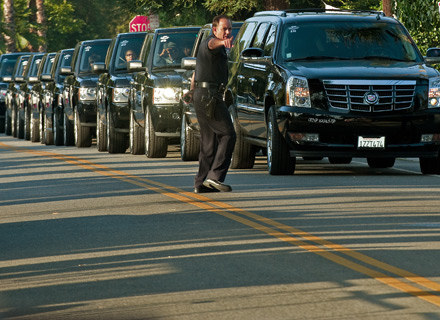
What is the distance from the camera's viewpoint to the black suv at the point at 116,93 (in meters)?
24.1

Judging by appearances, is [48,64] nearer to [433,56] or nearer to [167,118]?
[167,118]

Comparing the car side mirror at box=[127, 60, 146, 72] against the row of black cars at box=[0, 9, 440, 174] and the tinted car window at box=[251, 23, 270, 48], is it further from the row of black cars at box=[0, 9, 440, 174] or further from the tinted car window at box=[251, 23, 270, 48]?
the tinted car window at box=[251, 23, 270, 48]

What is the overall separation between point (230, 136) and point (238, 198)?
41.6 inches

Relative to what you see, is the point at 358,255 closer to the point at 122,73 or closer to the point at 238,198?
the point at 238,198

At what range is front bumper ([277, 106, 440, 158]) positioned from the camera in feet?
53.5

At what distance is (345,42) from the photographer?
17438 mm

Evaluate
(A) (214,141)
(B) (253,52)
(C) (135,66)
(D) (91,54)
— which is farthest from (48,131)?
(A) (214,141)

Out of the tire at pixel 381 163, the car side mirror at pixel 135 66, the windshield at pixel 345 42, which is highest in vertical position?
the windshield at pixel 345 42

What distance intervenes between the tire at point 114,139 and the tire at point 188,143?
373cm

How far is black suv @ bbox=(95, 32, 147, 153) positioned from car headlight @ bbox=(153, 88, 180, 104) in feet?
9.34

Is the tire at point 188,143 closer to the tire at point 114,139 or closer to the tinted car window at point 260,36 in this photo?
the tinted car window at point 260,36

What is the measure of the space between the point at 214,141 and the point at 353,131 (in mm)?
1965

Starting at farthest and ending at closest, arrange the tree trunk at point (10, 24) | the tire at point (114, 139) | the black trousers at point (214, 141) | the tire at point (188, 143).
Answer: the tree trunk at point (10, 24) < the tire at point (114, 139) < the tire at point (188, 143) < the black trousers at point (214, 141)

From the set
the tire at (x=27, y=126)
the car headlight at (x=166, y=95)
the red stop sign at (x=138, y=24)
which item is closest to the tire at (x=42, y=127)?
the tire at (x=27, y=126)
